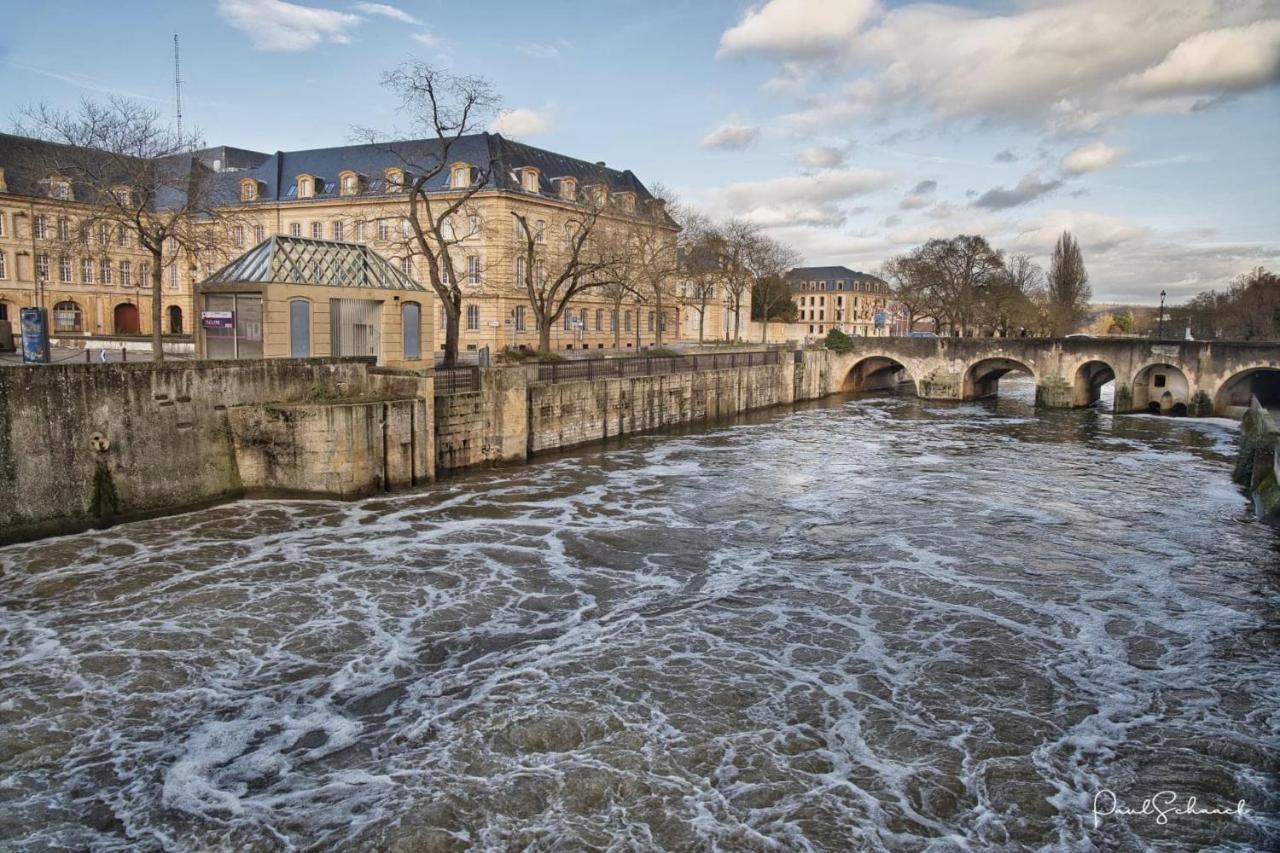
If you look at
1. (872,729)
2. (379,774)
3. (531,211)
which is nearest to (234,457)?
(379,774)

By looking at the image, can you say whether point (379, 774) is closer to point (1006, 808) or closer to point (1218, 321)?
point (1006, 808)

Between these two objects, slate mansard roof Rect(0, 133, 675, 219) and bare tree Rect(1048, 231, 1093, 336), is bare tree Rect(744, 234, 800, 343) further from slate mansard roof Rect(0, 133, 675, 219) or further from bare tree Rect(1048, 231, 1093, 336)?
bare tree Rect(1048, 231, 1093, 336)

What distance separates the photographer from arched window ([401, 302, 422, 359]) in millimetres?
29633

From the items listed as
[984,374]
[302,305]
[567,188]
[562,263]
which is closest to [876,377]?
[984,374]

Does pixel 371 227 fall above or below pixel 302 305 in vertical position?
above

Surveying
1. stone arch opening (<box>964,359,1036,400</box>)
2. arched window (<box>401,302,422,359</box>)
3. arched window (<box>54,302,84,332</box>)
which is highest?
arched window (<box>54,302,84,332</box>)

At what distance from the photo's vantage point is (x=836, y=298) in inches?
5945

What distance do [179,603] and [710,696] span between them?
8.81 metres

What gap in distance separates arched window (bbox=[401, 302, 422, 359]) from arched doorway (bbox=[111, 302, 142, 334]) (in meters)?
42.8

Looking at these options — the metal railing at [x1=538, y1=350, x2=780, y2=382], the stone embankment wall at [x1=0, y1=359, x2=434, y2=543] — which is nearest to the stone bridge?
the metal railing at [x1=538, y1=350, x2=780, y2=382]

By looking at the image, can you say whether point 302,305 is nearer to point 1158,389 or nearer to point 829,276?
point 1158,389

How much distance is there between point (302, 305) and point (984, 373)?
47621 mm

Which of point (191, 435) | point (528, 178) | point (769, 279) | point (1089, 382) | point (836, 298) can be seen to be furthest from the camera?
point (836, 298)

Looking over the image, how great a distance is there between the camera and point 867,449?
33.7m
